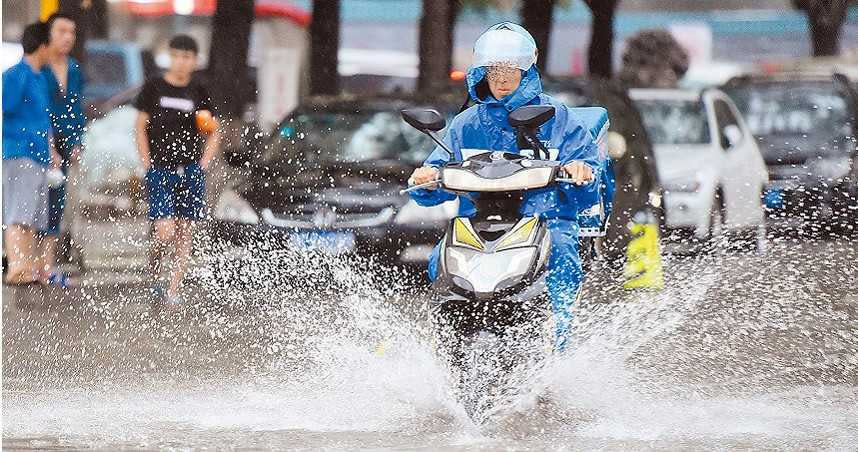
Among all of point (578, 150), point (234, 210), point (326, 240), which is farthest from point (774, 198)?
point (578, 150)

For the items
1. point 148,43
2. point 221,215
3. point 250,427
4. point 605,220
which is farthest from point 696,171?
point 250,427

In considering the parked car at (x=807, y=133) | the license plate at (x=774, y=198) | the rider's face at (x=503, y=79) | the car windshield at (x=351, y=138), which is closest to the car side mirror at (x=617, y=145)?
the car windshield at (x=351, y=138)

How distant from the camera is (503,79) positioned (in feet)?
23.5

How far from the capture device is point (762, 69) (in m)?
19.0

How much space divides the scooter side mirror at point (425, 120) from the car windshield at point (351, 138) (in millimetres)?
5981

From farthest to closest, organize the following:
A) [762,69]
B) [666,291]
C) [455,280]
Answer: [762,69], [666,291], [455,280]

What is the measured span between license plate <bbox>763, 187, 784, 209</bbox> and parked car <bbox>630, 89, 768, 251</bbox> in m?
0.14

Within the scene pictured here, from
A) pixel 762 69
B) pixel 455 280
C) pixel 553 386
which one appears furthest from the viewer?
pixel 762 69

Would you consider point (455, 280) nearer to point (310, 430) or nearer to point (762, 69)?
point (310, 430)

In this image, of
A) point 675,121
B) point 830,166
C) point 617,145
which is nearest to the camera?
point 617,145

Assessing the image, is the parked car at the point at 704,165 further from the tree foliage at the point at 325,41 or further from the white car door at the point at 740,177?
the tree foliage at the point at 325,41

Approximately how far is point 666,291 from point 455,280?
5622mm

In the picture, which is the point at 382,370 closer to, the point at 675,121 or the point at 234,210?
the point at 234,210

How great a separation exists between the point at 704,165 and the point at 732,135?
0.52 metres
